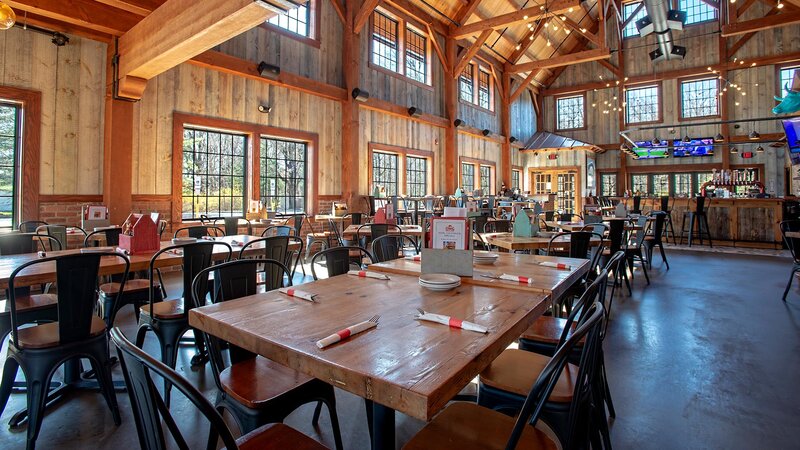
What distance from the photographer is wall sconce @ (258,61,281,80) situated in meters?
7.06

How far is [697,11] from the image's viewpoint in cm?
1383

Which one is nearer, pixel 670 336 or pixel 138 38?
pixel 670 336

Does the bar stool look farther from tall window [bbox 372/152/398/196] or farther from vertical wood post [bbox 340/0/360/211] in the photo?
vertical wood post [bbox 340/0/360/211]

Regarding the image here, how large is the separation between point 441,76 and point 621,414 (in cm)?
1059

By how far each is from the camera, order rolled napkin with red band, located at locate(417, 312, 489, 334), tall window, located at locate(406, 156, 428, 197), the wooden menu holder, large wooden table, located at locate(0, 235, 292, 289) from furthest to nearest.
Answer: tall window, located at locate(406, 156, 428, 197) < the wooden menu holder < large wooden table, located at locate(0, 235, 292, 289) < rolled napkin with red band, located at locate(417, 312, 489, 334)

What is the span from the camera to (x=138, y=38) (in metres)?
4.92

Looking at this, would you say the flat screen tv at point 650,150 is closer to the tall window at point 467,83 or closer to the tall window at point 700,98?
the tall window at point 700,98

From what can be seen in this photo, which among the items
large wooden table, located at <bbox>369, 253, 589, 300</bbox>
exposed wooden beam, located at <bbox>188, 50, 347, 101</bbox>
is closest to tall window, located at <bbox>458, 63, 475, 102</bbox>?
exposed wooden beam, located at <bbox>188, 50, 347, 101</bbox>

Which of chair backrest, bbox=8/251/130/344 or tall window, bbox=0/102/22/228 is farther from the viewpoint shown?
tall window, bbox=0/102/22/228

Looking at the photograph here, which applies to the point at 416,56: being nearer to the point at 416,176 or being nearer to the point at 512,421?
the point at 416,176

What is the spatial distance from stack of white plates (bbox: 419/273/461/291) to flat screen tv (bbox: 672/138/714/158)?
1457 centimetres

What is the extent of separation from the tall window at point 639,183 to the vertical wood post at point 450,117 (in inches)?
291

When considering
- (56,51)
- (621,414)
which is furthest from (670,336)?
(56,51)

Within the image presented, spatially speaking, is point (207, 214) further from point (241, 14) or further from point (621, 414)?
point (621, 414)
